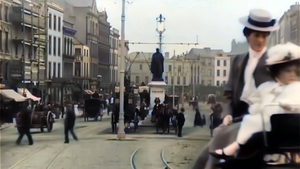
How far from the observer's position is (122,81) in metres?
2.92

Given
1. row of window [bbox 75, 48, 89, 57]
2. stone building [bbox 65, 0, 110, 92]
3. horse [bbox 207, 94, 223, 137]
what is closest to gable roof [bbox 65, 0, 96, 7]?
stone building [bbox 65, 0, 110, 92]

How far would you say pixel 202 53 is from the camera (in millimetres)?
2811

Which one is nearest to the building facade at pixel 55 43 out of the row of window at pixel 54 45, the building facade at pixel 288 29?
the row of window at pixel 54 45

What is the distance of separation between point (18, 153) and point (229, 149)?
1565mm

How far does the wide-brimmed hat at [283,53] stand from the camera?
2199 mm

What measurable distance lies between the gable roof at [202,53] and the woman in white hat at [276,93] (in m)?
0.52

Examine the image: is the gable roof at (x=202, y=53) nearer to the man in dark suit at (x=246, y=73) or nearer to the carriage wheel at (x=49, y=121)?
the man in dark suit at (x=246, y=73)

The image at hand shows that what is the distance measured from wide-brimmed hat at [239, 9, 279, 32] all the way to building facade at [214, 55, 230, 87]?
281 millimetres

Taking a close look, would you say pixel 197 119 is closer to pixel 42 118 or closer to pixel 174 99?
pixel 174 99

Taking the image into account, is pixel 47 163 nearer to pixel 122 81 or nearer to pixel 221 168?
pixel 122 81

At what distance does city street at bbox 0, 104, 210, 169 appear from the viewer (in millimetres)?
2869

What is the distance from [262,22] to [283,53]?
0.25 m

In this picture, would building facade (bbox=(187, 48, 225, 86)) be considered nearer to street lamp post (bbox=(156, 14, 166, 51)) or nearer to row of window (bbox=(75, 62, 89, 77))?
street lamp post (bbox=(156, 14, 166, 51))

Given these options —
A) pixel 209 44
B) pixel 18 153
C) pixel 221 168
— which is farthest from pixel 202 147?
pixel 18 153
